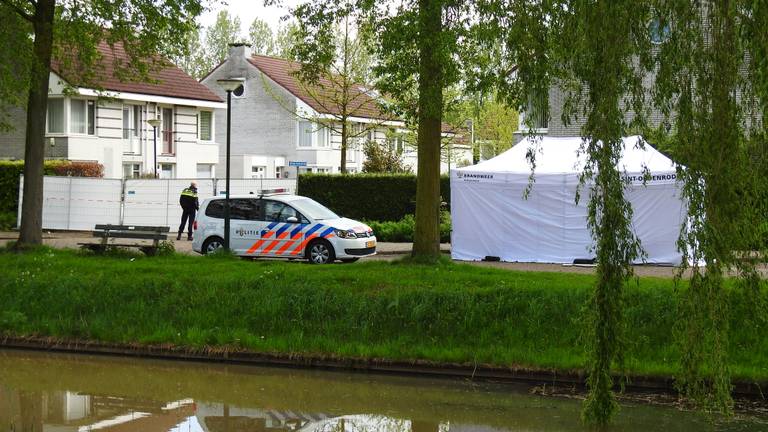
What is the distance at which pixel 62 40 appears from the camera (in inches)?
916

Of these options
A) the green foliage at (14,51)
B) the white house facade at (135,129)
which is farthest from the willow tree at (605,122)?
the white house facade at (135,129)

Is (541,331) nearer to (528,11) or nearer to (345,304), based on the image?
(345,304)

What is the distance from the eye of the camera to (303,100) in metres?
53.9

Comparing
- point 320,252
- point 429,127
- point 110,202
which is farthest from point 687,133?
point 110,202

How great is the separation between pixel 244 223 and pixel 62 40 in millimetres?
5667

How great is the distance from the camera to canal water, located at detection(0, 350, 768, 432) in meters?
11.5

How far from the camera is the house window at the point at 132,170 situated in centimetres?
4594

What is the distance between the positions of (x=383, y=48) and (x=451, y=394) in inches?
281

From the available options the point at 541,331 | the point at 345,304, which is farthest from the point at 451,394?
the point at 345,304

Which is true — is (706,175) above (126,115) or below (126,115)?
below

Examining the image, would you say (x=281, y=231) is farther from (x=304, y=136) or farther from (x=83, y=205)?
(x=304, y=136)

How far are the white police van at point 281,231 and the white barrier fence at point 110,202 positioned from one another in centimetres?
1071

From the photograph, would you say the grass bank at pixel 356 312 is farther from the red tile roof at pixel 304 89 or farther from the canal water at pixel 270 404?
the red tile roof at pixel 304 89

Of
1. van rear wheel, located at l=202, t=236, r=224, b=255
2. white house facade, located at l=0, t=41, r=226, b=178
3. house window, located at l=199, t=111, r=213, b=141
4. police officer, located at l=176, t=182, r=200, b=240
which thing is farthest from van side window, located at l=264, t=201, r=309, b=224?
house window, located at l=199, t=111, r=213, b=141
